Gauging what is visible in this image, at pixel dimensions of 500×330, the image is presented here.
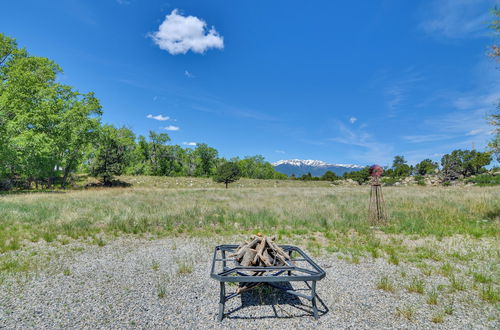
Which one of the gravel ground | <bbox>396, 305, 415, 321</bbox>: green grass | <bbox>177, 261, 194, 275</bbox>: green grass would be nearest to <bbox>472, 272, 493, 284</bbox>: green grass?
the gravel ground

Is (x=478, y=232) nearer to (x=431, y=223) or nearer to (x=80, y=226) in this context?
(x=431, y=223)

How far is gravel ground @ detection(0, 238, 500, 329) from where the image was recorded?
343 centimetres

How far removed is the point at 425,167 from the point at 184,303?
2945 inches

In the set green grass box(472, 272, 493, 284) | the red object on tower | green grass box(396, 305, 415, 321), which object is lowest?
green grass box(396, 305, 415, 321)

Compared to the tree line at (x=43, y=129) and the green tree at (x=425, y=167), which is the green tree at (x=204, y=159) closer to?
the tree line at (x=43, y=129)

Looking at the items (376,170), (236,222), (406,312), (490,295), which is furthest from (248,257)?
(376,170)

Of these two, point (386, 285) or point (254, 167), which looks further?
point (254, 167)

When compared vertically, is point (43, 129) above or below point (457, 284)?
above

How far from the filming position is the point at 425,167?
60.6 m

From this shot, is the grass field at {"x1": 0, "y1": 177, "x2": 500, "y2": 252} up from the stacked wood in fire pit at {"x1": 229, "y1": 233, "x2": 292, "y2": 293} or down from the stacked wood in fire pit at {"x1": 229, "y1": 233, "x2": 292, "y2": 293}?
down

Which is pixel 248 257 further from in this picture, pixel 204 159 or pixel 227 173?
pixel 204 159

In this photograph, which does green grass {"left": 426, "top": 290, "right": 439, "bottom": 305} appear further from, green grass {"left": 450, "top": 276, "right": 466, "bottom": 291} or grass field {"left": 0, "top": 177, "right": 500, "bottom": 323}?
green grass {"left": 450, "top": 276, "right": 466, "bottom": 291}

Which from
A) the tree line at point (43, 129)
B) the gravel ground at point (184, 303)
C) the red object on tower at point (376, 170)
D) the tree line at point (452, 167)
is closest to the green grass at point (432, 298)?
the gravel ground at point (184, 303)

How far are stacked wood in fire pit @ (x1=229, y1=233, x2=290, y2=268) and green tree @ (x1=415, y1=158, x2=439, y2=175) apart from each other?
226ft
